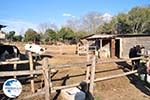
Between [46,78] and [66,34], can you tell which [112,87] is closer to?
[46,78]

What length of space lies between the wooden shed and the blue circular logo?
25187mm

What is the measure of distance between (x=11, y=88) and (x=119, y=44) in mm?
26564

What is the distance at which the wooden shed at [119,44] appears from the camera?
3188 cm

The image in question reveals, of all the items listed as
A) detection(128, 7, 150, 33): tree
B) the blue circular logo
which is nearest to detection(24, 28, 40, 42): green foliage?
detection(128, 7, 150, 33): tree

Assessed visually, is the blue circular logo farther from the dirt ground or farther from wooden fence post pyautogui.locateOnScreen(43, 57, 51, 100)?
the dirt ground

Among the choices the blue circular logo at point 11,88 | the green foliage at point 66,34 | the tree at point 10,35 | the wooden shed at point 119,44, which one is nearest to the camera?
the blue circular logo at point 11,88

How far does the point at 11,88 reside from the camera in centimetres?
721

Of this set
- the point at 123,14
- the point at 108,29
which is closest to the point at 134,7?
the point at 123,14

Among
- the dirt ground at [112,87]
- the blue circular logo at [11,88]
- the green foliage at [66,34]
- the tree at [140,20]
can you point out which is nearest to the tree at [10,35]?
the green foliage at [66,34]

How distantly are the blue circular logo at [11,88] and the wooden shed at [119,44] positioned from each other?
992 inches

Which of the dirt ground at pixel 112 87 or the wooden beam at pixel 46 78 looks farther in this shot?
the dirt ground at pixel 112 87

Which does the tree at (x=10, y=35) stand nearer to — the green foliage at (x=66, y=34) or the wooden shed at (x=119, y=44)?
the green foliage at (x=66, y=34)

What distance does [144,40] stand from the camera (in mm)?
32156

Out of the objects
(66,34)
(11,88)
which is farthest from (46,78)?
(66,34)
